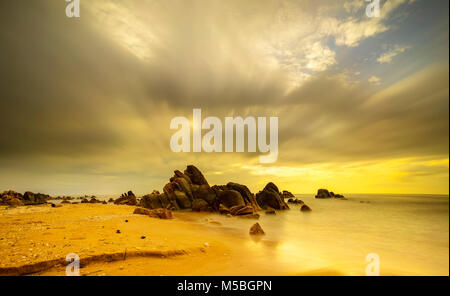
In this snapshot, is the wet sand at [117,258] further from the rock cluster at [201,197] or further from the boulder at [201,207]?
the boulder at [201,207]

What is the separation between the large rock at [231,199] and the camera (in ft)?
95.7

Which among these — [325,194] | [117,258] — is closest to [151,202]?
[117,258]

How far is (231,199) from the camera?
1166 inches

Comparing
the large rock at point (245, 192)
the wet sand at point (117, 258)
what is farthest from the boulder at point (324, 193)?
the wet sand at point (117, 258)

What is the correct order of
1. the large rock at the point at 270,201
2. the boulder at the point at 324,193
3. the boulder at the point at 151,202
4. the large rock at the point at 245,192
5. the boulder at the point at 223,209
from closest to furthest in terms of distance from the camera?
1. the boulder at the point at 223,209
2. the boulder at the point at 151,202
3. the large rock at the point at 245,192
4. the large rock at the point at 270,201
5. the boulder at the point at 324,193

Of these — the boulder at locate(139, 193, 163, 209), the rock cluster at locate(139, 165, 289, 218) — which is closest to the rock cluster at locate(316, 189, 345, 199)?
the rock cluster at locate(139, 165, 289, 218)

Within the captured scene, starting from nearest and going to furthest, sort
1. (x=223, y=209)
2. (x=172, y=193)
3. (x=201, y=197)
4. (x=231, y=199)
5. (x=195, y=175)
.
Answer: (x=223, y=209)
(x=231, y=199)
(x=172, y=193)
(x=201, y=197)
(x=195, y=175)

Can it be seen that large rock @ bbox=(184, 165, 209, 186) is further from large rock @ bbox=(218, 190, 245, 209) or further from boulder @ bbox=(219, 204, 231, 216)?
boulder @ bbox=(219, 204, 231, 216)

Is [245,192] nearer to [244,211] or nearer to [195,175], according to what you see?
[244,211]

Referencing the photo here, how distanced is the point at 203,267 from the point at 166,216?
13.4m

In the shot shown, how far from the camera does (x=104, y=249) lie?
5598 millimetres
